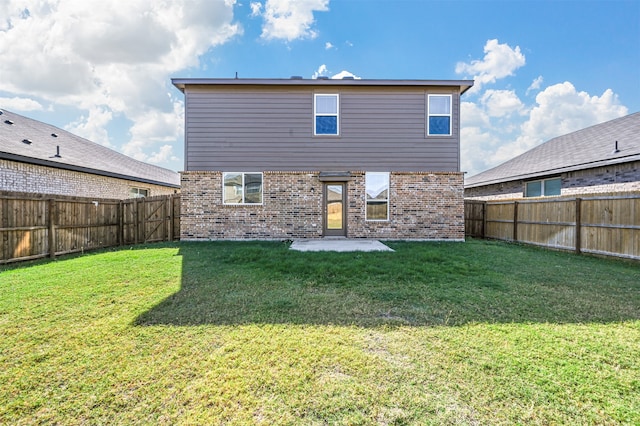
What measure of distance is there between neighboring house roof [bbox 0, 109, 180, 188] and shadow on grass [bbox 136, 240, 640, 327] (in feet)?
25.0

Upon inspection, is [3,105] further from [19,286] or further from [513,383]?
[513,383]

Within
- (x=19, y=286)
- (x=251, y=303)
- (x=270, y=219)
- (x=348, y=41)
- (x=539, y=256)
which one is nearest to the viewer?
(x=251, y=303)

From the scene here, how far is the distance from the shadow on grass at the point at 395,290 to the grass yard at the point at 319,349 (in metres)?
0.04

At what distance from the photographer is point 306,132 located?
10.2m

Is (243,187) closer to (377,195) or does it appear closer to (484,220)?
(377,195)

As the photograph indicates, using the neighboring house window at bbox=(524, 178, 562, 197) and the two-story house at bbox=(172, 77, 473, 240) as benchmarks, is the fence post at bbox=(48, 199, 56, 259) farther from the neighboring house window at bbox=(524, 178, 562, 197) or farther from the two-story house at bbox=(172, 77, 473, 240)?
the neighboring house window at bbox=(524, 178, 562, 197)

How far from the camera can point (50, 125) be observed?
14.8 m

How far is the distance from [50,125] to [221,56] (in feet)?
35.2

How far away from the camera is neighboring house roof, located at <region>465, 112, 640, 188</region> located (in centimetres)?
986

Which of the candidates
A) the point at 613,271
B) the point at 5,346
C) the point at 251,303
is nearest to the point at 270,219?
the point at 251,303

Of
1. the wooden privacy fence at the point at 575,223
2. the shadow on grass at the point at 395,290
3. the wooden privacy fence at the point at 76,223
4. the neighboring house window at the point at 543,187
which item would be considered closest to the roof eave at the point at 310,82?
the wooden privacy fence at the point at 76,223

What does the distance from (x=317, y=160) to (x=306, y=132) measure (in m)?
1.10

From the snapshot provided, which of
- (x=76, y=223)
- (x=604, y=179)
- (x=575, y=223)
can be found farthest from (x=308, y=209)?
(x=604, y=179)

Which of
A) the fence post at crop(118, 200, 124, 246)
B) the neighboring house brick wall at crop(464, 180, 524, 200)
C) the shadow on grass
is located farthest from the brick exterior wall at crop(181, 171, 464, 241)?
the neighboring house brick wall at crop(464, 180, 524, 200)
